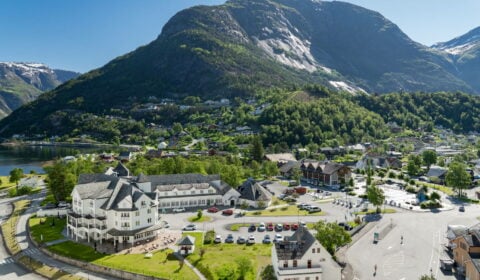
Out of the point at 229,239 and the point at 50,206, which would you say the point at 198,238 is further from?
the point at 50,206

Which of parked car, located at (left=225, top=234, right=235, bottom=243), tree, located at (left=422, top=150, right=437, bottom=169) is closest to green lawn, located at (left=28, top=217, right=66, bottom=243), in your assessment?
parked car, located at (left=225, top=234, right=235, bottom=243)

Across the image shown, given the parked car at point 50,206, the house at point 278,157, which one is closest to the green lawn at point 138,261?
the parked car at point 50,206

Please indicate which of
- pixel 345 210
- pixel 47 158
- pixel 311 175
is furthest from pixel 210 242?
pixel 47 158

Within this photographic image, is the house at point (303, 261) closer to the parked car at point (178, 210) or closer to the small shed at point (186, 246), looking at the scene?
the small shed at point (186, 246)

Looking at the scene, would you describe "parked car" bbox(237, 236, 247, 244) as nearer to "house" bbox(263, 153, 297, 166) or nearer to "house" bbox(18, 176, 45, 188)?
"house" bbox(18, 176, 45, 188)

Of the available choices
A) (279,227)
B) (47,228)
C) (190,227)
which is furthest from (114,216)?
(279,227)

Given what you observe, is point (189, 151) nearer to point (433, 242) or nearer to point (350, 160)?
point (350, 160)
